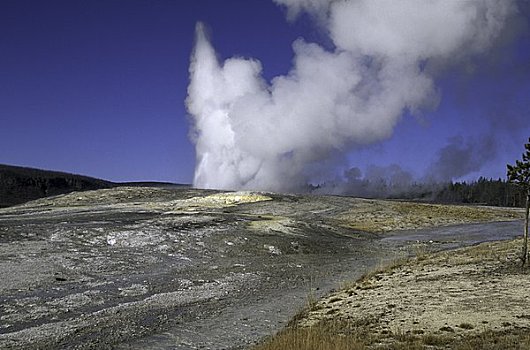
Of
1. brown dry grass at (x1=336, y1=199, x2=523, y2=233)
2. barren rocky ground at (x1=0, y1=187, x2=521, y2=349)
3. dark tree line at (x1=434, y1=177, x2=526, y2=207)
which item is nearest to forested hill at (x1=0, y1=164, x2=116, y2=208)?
brown dry grass at (x1=336, y1=199, x2=523, y2=233)

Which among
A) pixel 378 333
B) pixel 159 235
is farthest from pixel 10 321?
pixel 159 235

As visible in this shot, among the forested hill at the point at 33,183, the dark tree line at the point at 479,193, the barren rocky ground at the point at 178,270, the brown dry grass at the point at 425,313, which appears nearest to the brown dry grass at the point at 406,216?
the barren rocky ground at the point at 178,270

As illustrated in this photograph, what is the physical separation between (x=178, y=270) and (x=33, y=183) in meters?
127

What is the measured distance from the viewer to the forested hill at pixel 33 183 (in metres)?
131

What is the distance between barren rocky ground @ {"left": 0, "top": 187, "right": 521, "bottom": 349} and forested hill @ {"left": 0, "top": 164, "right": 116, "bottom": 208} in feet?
296

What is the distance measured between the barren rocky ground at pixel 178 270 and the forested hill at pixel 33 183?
3554 inches

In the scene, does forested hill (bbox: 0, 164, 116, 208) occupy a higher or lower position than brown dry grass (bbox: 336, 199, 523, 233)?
higher

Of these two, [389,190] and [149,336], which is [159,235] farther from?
[389,190]

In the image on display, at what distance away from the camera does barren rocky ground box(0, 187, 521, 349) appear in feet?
54.7

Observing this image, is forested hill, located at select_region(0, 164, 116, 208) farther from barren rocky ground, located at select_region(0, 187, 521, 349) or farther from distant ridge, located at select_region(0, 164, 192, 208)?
barren rocky ground, located at select_region(0, 187, 521, 349)

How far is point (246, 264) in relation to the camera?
32.4 metres

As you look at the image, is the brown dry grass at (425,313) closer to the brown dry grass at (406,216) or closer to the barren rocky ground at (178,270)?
the barren rocky ground at (178,270)

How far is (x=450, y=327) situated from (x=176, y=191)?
70.2 metres

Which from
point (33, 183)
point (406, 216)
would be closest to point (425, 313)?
point (406, 216)
